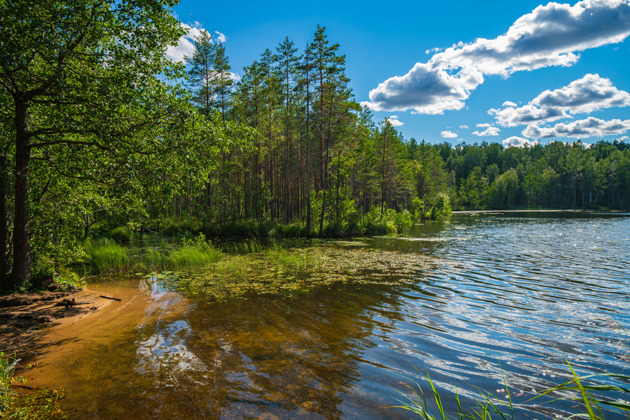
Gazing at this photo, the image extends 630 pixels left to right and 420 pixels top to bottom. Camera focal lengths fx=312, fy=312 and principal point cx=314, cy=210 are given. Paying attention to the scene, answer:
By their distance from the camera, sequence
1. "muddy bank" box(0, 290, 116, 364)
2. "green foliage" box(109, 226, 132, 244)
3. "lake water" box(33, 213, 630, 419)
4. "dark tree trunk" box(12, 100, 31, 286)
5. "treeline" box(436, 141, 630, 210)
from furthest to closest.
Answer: "treeline" box(436, 141, 630, 210) < "green foliage" box(109, 226, 132, 244) < "dark tree trunk" box(12, 100, 31, 286) < "muddy bank" box(0, 290, 116, 364) < "lake water" box(33, 213, 630, 419)

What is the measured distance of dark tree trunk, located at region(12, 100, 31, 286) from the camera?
707 centimetres

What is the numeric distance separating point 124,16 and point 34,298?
275 inches

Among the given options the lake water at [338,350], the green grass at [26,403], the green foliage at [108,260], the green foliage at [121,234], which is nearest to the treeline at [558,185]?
the green foliage at [121,234]

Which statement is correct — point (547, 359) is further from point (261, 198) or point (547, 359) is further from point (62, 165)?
point (261, 198)

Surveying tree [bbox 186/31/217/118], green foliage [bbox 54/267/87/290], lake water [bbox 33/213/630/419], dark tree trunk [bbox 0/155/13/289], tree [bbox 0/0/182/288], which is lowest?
lake water [bbox 33/213/630/419]

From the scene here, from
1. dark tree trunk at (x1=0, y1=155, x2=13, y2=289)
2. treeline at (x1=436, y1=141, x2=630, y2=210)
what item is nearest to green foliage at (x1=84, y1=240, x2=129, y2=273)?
dark tree trunk at (x1=0, y1=155, x2=13, y2=289)

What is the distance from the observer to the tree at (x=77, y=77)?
626 cm

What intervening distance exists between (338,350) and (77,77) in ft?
25.7

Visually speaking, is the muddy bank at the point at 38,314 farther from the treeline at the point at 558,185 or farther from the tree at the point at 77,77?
the treeline at the point at 558,185

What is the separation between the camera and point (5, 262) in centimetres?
758

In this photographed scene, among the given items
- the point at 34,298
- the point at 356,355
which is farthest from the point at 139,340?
the point at 356,355

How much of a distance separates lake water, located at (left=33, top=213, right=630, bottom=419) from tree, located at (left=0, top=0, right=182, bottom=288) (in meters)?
4.18

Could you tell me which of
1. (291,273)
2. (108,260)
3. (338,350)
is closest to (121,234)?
(108,260)

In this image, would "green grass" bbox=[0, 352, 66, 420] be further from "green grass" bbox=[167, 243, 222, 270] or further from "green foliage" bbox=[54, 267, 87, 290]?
"green grass" bbox=[167, 243, 222, 270]
